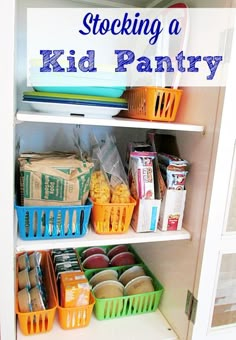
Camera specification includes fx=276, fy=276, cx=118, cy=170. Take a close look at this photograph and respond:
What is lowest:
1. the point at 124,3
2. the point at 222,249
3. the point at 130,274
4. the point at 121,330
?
the point at 121,330

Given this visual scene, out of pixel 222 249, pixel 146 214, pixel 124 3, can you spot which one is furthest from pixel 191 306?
pixel 124 3

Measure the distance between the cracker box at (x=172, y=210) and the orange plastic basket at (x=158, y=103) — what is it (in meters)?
0.22

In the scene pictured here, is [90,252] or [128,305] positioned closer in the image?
[128,305]

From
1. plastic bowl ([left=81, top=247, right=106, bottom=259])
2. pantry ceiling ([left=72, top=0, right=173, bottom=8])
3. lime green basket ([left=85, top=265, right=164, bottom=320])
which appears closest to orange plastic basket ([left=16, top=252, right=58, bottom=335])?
lime green basket ([left=85, top=265, right=164, bottom=320])

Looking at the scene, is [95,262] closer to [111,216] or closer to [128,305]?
[128,305]

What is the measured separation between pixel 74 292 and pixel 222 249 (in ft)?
1.53

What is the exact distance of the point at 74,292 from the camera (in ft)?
2.82

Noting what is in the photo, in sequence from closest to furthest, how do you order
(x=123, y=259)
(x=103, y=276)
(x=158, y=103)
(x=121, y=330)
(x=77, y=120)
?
(x=77, y=120) < (x=158, y=103) < (x=121, y=330) < (x=103, y=276) < (x=123, y=259)

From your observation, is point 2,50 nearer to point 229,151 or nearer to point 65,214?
point 65,214

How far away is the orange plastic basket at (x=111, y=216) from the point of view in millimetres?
781

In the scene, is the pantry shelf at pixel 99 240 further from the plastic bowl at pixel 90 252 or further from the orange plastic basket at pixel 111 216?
the plastic bowl at pixel 90 252

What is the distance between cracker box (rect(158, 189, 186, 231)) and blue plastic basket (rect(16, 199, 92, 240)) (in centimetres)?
23

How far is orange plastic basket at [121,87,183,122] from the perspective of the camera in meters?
0.78

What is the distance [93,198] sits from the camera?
79 centimetres
